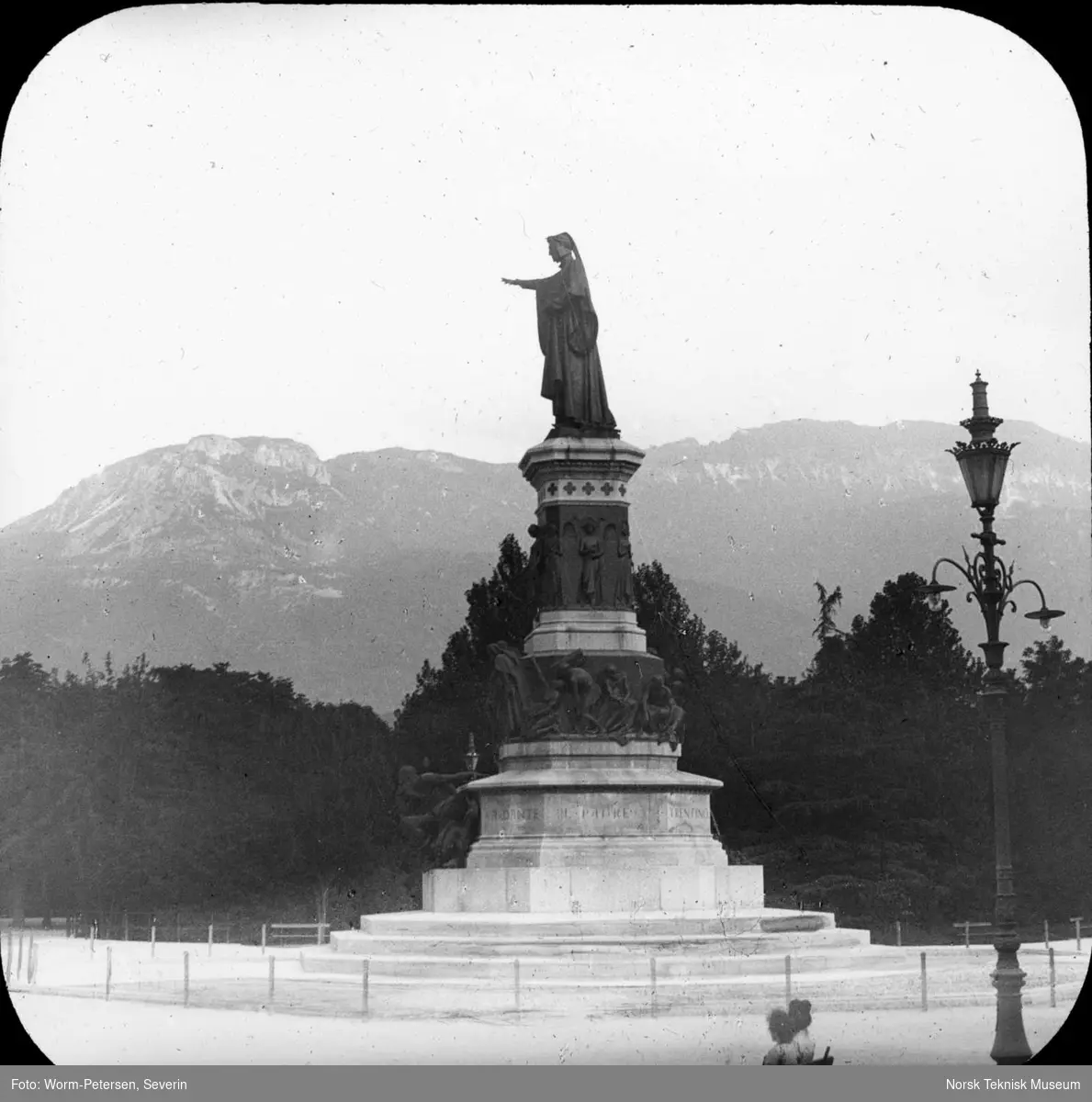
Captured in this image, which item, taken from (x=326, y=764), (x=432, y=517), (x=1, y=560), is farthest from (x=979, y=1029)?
(x=432, y=517)

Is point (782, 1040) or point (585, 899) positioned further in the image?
point (585, 899)

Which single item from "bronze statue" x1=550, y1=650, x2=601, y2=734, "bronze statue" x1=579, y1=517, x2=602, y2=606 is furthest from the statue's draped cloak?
"bronze statue" x1=550, y1=650, x2=601, y2=734

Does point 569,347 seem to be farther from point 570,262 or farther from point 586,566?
point 586,566

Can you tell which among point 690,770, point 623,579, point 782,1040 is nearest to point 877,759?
point 690,770

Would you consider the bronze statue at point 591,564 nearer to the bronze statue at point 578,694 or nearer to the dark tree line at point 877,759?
the bronze statue at point 578,694

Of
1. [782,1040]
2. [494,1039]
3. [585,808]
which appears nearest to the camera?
[782,1040]

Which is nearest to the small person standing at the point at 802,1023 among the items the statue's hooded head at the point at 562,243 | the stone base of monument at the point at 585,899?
the stone base of monument at the point at 585,899
